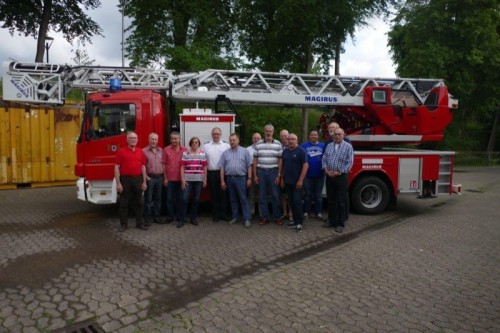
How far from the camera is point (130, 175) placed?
678 cm

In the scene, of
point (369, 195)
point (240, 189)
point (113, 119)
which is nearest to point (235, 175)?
point (240, 189)

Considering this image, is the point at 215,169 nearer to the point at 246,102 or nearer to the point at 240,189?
the point at 240,189

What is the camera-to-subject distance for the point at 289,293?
4.46 meters

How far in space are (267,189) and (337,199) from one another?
1.30 meters

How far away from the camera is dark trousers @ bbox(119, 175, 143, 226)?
680cm

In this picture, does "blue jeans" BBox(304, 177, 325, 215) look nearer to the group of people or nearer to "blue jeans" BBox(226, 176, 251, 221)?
the group of people

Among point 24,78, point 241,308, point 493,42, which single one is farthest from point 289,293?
point 493,42

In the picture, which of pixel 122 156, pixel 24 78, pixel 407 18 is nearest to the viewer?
pixel 122 156

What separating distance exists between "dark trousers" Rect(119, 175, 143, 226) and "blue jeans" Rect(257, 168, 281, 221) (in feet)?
7.12

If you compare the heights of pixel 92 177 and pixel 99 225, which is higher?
pixel 92 177

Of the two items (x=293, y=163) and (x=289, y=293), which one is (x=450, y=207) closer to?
(x=293, y=163)

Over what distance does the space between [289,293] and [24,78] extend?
270 inches

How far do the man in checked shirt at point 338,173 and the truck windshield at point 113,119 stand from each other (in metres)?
3.77

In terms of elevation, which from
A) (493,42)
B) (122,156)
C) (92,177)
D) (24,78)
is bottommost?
(92,177)
